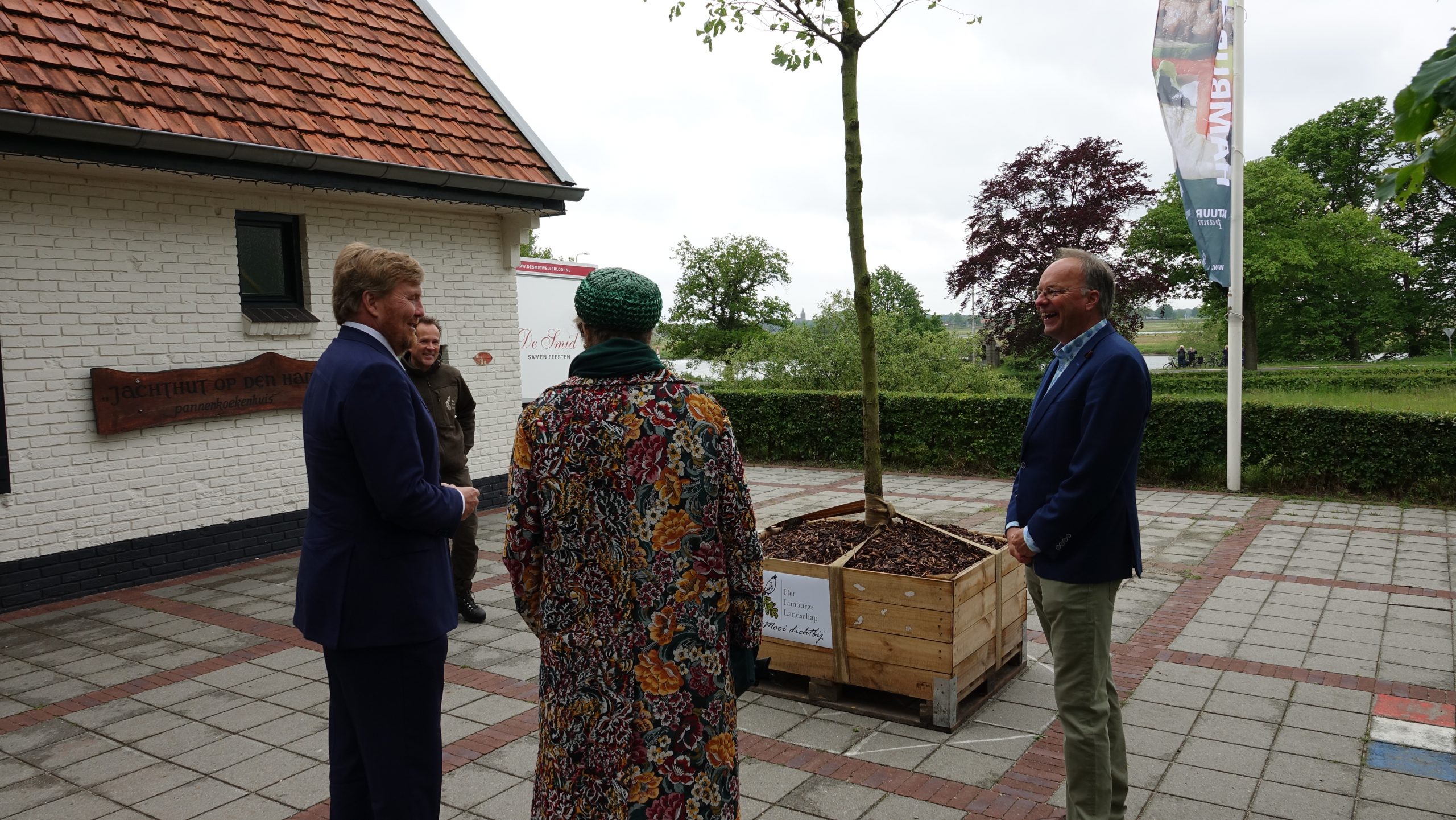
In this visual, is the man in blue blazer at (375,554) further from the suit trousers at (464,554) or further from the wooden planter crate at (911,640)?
the suit trousers at (464,554)

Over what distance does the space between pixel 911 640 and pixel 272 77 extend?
25.9 feet

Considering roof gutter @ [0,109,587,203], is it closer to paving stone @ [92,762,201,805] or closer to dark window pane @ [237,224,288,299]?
dark window pane @ [237,224,288,299]

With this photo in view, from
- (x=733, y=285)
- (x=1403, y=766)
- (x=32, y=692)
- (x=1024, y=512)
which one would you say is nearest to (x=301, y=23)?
(x=32, y=692)

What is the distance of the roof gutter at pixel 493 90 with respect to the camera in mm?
10688

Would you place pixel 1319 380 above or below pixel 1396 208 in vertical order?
below

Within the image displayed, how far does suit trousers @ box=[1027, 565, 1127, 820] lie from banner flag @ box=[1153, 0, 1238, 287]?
899cm

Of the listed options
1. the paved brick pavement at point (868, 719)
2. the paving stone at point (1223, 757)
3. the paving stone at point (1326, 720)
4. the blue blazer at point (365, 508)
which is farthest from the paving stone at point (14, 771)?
the paving stone at point (1326, 720)

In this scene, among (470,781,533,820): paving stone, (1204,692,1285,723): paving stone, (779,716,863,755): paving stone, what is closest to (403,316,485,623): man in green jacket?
(470,781,533,820): paving stone

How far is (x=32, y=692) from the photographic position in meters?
5.29

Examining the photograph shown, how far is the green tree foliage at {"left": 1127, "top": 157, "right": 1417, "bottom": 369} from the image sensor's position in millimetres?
38406

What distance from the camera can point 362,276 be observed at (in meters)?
2.82

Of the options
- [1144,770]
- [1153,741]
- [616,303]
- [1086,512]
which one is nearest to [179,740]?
[616,303]

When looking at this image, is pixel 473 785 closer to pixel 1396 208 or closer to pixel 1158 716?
pixel 1158 716

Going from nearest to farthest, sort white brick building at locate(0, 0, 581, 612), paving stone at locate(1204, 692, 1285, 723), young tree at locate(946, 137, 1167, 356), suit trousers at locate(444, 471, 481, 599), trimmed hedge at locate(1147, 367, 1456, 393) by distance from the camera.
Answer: paving stone at locate(1204, 692, 1285, 723) < suit trousers at locate(444, 471, 481, 599) < white brick building at locate(0, 0, 581, 612) < trimmed hedge at locate(1147, 367, 1456, 393) < young tree at locate(946, 137, 1167, 356)
